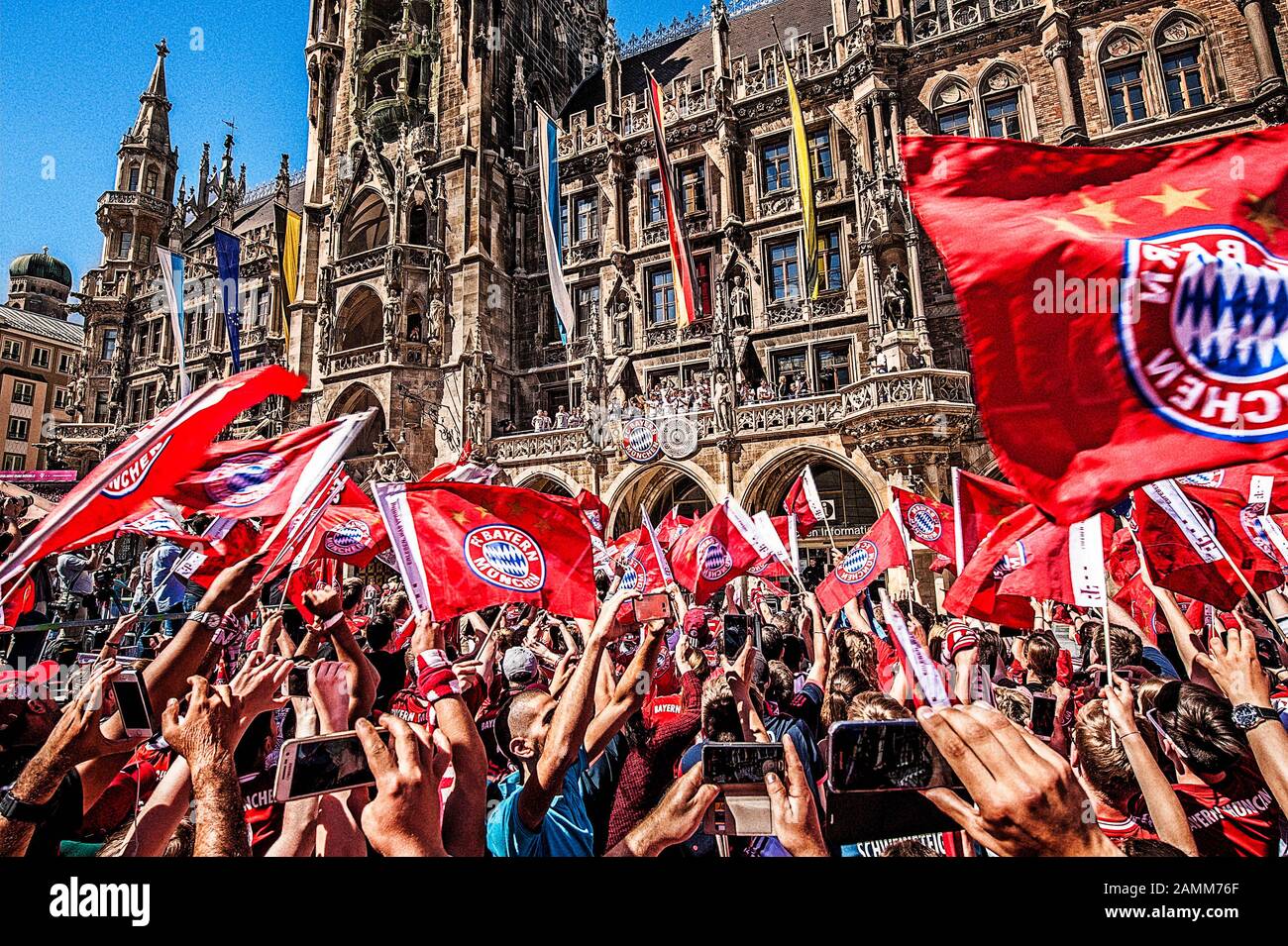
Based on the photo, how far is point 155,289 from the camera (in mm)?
36562

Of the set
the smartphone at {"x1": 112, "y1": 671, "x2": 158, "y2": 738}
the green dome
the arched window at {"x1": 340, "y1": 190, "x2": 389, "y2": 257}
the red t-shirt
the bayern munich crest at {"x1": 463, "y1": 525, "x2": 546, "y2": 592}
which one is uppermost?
the green dome

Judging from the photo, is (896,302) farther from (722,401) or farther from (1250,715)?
(1250,715)

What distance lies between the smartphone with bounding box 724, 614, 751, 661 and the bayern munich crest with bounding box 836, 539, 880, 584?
2.26 m

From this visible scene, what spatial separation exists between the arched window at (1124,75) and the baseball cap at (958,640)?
19781mm

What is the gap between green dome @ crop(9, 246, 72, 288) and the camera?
5459 cm

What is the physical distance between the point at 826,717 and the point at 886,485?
47.9 feet

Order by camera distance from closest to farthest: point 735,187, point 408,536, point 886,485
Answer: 1. point 408,536
2. point 886,485
3. point 735,187

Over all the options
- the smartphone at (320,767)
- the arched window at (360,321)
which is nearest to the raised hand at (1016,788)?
the smartphone at (320,767)

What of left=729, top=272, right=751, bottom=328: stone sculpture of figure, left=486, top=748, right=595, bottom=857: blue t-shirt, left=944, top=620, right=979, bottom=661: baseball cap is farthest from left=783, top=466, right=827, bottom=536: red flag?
left=729, top=272, right=751, bottom=328: stone sculpture of figure

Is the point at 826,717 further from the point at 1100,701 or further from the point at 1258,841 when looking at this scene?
the point at 1258,841

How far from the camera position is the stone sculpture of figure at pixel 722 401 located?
20.3 m

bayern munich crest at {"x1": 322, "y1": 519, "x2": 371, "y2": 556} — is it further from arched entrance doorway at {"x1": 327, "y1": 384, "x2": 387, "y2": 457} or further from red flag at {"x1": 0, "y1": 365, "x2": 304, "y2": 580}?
arched entrance doorway at {"x1": 327, "y1": 384, "x2": 387, "y2": 457}
